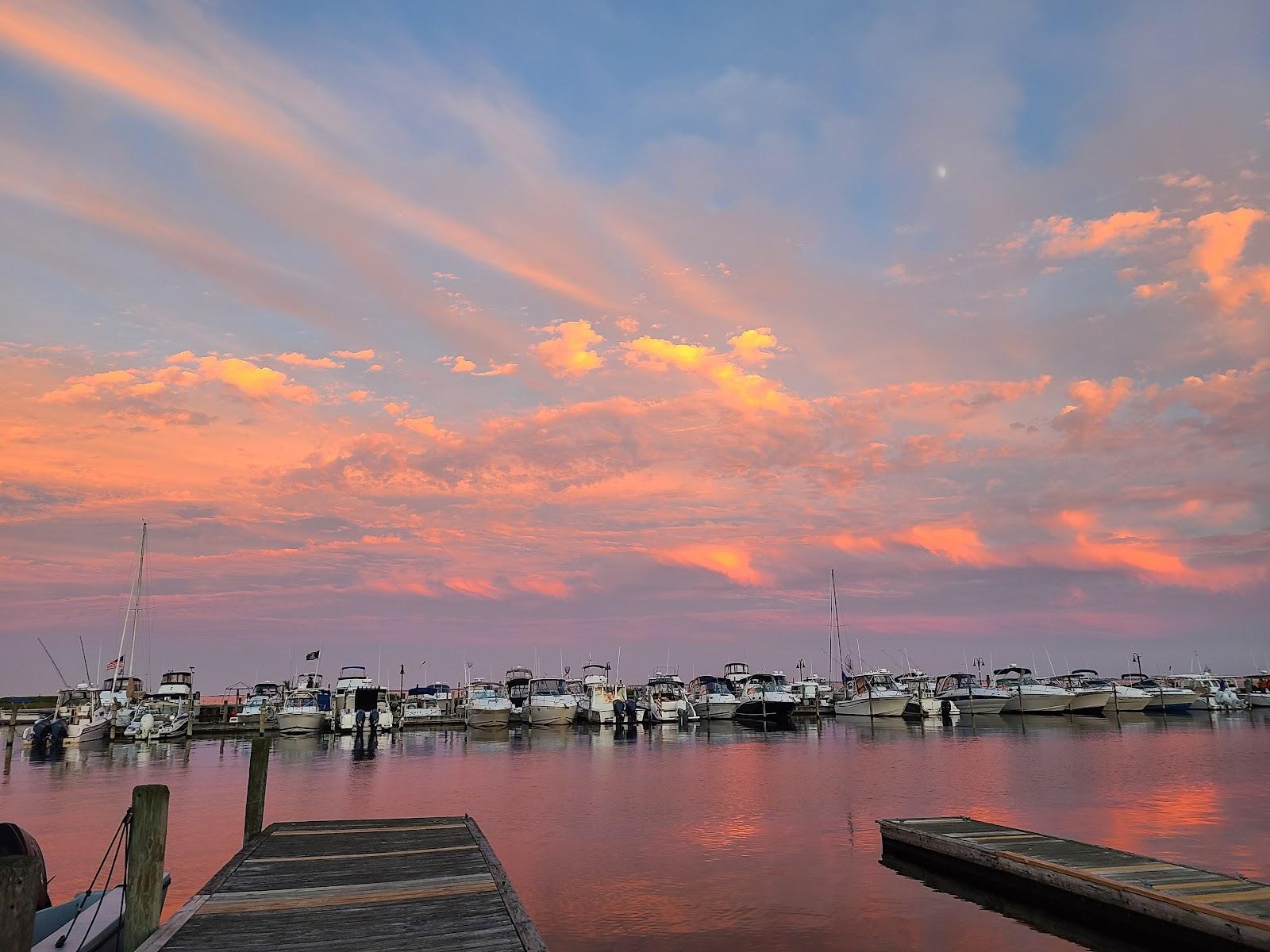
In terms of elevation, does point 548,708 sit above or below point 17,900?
below

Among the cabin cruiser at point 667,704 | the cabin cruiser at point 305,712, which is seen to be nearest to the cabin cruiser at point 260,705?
the cabin cruiser at point 305,712

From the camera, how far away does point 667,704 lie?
249ft

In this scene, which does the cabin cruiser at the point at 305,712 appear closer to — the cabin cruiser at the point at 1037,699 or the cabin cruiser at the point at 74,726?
the cabin cruiser at the point at 74,726

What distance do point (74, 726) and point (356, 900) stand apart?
202 ft

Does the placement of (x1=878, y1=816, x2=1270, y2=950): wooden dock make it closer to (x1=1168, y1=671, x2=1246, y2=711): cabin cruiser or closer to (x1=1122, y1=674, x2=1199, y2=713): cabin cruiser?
(x1=1122, y1=674, x2=1199, y2=713): cabin cruiser

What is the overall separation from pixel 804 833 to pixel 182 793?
84.5ft

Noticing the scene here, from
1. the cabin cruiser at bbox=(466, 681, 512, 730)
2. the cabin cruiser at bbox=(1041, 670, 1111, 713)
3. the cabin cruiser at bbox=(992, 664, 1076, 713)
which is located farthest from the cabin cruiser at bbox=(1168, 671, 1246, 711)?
the cabin cruiser at bbox=(466, 681, 512, 730)

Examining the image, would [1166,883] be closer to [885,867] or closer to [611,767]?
[885,867]

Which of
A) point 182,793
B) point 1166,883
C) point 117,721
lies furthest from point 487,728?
point 1166,883

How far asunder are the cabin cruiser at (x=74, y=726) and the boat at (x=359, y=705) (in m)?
16.5

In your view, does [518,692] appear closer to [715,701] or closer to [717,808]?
[715,701]

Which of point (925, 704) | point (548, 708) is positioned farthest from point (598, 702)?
point (925, 704)

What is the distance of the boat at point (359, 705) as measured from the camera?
2694 inches

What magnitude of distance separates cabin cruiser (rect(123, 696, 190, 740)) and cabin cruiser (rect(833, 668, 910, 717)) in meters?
58.5
